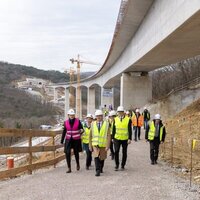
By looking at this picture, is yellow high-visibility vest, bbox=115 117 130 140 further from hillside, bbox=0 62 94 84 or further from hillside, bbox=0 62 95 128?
hillside, bbox=0 62 94 84

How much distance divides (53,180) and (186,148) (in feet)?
18.5

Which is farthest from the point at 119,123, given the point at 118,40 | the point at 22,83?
the point at 22,83

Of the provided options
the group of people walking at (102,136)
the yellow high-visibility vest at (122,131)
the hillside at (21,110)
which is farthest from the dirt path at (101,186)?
the hillside at (21,110)

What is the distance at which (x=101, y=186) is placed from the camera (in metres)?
8.57

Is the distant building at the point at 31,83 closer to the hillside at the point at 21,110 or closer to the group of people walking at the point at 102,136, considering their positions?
the hillside at the point at 21,110

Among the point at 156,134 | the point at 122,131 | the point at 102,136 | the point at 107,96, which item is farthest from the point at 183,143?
the point at 107,96

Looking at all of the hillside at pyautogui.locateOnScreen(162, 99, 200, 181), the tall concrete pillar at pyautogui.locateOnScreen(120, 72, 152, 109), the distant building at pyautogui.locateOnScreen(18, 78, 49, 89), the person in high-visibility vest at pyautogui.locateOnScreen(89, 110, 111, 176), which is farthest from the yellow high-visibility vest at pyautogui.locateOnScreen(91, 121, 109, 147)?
the distant building at pyautogui.locateOnScreen(18, 78, 49, 89)

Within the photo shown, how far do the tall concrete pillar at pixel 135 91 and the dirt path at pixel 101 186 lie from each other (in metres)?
25.3

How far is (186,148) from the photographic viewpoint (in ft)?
44.6

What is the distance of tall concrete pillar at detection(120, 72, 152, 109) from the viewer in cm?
3659

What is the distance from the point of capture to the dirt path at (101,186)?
7.57 m

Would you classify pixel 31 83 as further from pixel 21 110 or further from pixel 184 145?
pixel 184 145

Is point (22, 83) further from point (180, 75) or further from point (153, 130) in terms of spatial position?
point (153, 130)

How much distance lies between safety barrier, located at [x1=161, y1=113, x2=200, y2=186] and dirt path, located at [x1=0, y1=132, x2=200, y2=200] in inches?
38.7
